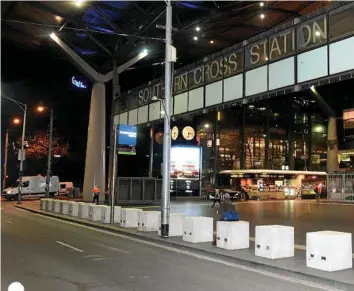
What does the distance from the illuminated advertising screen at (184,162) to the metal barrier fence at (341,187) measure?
14794 mm

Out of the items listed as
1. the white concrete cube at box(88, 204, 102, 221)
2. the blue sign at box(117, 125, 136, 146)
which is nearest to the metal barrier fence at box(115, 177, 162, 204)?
the blue sign at box(117, 125, 136, 146)

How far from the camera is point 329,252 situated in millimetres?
9734

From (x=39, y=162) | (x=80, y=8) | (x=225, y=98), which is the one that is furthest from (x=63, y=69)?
(x=225, y=98)

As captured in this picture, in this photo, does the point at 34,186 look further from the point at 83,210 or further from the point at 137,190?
the point at 83,210

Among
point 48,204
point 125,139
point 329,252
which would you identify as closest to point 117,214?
point 125,139

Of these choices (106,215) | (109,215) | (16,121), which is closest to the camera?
(109,215)

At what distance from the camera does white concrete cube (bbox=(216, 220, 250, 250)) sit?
1267 centimetres

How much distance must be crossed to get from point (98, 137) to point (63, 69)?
28.0 m

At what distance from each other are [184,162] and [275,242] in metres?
39.8

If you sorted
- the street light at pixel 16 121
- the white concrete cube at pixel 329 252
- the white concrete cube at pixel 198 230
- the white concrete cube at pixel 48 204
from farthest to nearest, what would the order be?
the street light at pixel 16 121, the white concrete cube at pixel 48 204, the white concrete cube at pixel 198 230, the white concrete cube at pixel 329 252

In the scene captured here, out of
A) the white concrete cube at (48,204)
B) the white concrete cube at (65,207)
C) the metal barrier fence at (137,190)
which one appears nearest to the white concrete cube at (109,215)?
the white concrete cube at (65,207)

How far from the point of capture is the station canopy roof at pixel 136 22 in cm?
3071

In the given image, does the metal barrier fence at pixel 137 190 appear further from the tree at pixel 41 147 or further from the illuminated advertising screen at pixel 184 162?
the tree at pixel 41 147

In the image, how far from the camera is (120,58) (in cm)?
3991
